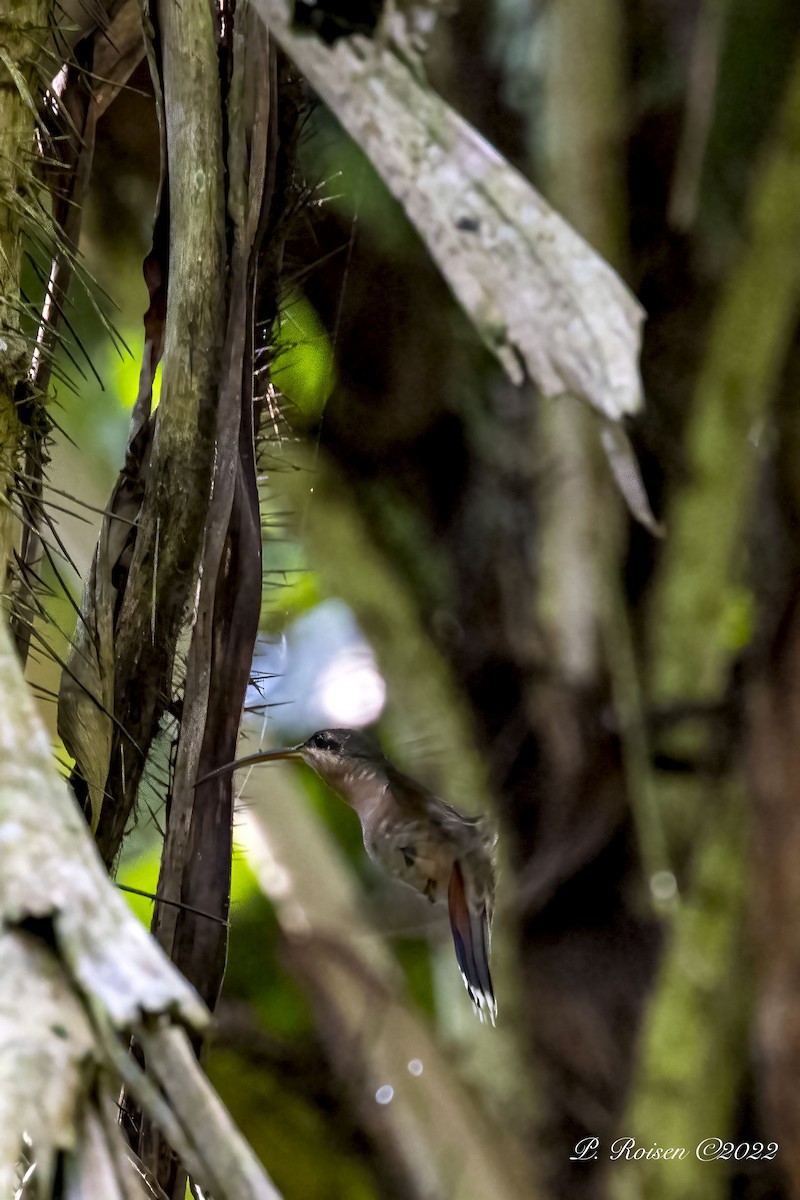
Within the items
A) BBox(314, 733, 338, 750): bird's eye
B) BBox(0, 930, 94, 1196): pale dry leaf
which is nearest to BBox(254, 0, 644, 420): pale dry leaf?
BBox(0, 930, 94, 1196): pale dry leaf

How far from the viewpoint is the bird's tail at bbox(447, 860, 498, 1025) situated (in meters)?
0.57

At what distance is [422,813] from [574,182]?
1.08 ft

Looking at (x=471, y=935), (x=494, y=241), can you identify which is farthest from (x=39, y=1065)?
(x=471, y=935)

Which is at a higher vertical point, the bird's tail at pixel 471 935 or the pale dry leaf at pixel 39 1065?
the pale dry leaf at pixel 39 1065

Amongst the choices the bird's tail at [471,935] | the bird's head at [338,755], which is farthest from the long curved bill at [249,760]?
the bird's tail at [471,935]

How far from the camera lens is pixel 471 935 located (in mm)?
574

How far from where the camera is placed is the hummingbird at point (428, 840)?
22.1 inches

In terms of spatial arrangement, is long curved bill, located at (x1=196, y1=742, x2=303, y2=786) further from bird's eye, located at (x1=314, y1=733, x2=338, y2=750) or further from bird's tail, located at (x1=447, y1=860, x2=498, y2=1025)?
bird's tail, located at (x1=447, y1=860, x2=498, y2=1025)

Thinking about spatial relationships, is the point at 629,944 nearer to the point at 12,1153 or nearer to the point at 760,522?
the point at 760,522

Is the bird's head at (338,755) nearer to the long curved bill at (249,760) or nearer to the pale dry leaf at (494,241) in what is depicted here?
the long curved bill at (249,760)

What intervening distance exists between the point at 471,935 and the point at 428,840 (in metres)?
0.06

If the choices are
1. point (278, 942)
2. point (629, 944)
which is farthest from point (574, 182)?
point (278, 942)

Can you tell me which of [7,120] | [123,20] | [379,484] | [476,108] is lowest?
[379,484]

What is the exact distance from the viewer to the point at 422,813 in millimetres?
557
